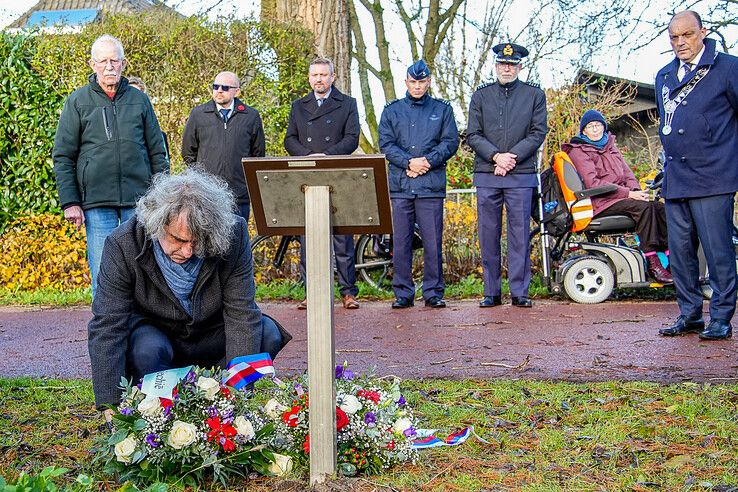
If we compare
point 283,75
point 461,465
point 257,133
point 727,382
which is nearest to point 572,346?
point 727,382

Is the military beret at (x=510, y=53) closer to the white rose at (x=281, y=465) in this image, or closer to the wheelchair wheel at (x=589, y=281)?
the wheelchair wheel at (x=589, y=281)

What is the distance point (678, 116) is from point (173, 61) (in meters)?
6.33

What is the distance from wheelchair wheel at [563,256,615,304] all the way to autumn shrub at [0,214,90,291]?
553 centimetres

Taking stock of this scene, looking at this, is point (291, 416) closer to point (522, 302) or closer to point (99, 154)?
point (99, 154)

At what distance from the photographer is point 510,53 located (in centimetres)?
924

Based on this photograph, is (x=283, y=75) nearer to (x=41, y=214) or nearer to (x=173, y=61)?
(x=173, y=61)

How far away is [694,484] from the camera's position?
3752mm

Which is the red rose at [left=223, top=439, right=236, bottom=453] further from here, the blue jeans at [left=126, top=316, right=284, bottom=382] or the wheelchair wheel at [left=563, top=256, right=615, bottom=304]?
the wheelchair wheel at [left=563, top=256, right=615, bottom=304]

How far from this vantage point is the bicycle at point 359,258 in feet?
34.3

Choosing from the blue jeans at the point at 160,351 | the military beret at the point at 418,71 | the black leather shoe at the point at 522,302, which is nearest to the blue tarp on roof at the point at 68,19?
the military beret at the point at 418,71

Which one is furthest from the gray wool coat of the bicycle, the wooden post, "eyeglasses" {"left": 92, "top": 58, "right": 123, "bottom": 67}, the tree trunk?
the tree trunk

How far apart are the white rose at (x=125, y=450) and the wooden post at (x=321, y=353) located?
2.35ft

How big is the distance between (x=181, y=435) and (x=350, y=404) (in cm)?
69

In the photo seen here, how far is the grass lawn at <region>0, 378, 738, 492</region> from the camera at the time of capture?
3.87m
